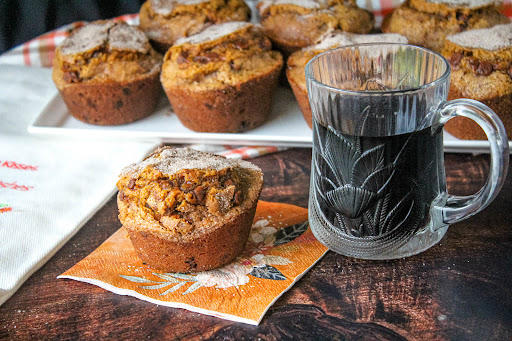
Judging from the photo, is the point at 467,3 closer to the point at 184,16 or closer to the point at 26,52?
the point at 184,16

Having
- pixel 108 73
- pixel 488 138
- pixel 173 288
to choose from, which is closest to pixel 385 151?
pixel 488 138

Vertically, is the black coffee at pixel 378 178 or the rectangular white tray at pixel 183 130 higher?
the black coffee at pixel 378 178

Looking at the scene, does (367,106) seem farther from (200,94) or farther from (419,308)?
(200,94)

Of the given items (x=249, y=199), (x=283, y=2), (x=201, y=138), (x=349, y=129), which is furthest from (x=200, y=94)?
(x=349, y=129)

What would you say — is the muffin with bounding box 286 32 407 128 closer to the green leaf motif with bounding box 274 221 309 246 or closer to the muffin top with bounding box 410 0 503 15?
the muffin top with bounding box 410 0 503 15

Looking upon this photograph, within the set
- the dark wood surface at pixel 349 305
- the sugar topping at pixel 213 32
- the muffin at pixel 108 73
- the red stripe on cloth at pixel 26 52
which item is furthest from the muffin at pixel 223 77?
the red stripe on cloth at pixel 26 52

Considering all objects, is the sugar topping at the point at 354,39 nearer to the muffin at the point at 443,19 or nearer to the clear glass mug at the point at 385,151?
the muffin at the point at 443,19

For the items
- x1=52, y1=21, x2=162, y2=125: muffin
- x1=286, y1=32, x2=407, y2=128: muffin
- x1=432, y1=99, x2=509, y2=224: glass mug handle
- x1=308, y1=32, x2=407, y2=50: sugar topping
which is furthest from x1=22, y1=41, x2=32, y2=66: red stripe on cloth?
x1=432, y1=99, x2=509, y2=224: glass mug handle
